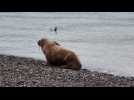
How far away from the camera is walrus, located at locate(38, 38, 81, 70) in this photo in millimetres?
6586

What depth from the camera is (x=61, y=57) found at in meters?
6.70

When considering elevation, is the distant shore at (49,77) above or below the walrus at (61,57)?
below

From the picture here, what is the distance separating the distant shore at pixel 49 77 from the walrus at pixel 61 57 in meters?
0.15

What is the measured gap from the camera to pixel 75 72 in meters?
6.37

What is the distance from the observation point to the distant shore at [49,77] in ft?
16.5

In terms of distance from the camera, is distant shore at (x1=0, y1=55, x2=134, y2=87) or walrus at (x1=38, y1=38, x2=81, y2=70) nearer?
distant shore at (x1=0, y1=55, x2=134, y2=87)

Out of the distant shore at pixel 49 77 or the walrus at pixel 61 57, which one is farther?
the walrus at pixel 61 57

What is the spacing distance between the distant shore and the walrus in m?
0.15

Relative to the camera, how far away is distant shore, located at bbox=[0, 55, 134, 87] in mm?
5035

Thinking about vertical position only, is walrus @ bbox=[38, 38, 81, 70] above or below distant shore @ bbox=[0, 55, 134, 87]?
above

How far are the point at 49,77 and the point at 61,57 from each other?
1125mm

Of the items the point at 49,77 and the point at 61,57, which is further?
the point at 61,57

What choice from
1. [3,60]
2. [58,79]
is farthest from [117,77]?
[3,60]
